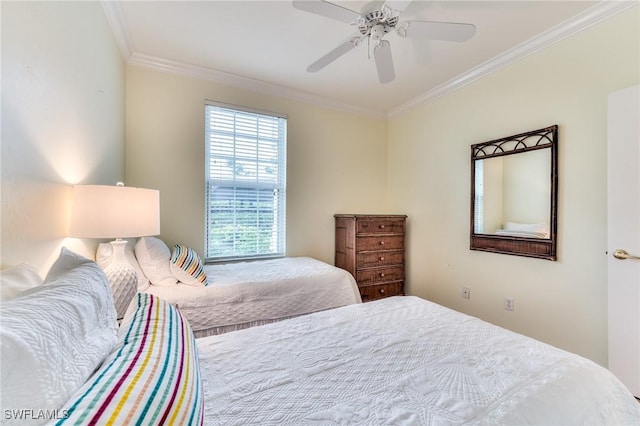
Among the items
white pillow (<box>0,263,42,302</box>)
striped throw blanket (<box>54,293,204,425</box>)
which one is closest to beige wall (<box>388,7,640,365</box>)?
striped throw blanket (<box>54,293,204,425</box>)

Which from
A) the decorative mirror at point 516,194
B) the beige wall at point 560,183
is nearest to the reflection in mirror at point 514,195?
the decorative mirror at point 516,194

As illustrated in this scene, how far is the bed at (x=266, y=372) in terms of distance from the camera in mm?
499

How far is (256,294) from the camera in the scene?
6.89 feet

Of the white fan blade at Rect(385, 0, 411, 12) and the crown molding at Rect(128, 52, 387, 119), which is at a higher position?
the crown molding at Rect(128, 52, 387, 119)

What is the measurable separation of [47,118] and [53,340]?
1.02 metres

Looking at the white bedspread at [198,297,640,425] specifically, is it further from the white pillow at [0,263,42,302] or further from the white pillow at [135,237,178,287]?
the white pillow at [135,237,178,287]

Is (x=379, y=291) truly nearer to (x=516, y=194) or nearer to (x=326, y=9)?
(x=516, y=194)

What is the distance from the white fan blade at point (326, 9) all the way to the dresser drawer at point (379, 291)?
2443mm

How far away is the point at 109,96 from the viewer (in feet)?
6.63

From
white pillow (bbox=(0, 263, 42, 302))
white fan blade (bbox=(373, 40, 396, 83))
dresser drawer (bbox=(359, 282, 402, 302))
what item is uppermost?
white fan blade (bbox=(373, 40, 396, 83))

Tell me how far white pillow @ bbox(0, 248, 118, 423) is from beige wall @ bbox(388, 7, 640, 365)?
273cm

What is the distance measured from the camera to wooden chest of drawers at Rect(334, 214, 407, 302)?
10.0 ft

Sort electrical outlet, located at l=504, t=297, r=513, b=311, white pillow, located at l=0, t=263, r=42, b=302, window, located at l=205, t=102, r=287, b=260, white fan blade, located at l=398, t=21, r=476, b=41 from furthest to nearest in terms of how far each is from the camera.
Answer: window, located at l=205, t=102, r=287, b=260
electrical outlet, located at l=504, t=297, r=513, b=311
white fan blade, located at l=398, t=21, r=476, b=41
white pillow, located at l=0, t=263, r=42, b=302

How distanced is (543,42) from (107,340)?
318cm
